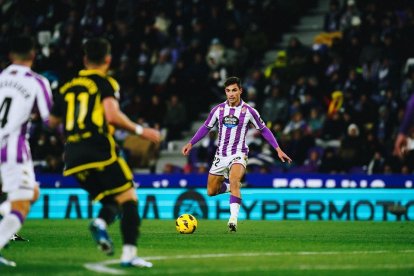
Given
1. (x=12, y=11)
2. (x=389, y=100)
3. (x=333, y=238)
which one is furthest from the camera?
(x=12, y=11)

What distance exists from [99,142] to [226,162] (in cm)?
725

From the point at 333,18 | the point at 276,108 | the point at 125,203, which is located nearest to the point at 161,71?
the point at 276,108

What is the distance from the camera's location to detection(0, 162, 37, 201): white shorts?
9406 millimetres

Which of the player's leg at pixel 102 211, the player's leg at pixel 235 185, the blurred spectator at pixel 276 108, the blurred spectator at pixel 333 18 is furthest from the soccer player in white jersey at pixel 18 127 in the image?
the blurred spectator at pixel 333 18

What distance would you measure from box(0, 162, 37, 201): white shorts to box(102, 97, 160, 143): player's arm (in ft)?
3.19

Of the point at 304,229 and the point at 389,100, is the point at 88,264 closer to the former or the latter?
the point at 304,229

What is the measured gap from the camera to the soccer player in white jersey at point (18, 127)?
9414 millimetres

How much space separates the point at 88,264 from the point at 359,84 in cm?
1535

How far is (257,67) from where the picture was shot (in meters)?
27.4

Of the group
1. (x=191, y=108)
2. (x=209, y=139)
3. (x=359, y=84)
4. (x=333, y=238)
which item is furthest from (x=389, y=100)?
(x=333, y=238)

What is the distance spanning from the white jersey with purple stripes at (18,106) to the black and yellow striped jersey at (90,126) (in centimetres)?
38

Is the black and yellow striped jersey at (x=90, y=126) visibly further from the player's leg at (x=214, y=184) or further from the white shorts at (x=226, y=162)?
the player's leg at (x=214, y=184)

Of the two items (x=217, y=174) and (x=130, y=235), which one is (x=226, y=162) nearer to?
(x=217, y=174)

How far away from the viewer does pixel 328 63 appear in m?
25.3
